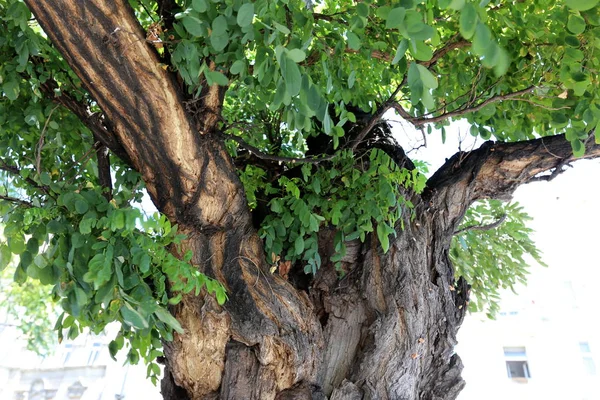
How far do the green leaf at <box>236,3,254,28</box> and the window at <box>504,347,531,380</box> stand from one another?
4.61 m

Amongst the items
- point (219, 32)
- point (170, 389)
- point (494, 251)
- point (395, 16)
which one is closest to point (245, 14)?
point (219, 32)

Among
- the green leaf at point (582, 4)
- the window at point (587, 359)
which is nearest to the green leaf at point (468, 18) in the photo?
the green leaf at point (582, 4)

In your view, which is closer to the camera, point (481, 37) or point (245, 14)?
point (481, 37)

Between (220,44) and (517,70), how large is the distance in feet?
3.16

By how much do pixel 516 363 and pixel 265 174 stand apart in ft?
12.7

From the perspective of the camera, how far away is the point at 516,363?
4.60 m

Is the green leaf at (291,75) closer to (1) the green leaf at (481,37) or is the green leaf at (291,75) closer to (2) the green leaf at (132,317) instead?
(1) the green leaf at (481,37)

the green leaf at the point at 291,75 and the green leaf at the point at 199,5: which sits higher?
the green leaf at the point at 199,5

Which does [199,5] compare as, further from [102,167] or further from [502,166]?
[502,166]

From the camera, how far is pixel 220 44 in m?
0.85

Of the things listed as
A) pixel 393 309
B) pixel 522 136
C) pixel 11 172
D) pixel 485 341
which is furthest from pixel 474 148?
pixel 485 341

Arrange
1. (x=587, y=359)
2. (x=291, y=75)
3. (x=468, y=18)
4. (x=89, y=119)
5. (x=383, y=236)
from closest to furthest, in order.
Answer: (x=468, y=18) → (x=291, y=75) → (x=89, y=119) → (x=383, y=236) → (x=587, y=359)

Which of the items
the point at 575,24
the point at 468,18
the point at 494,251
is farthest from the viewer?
the point at 494,251

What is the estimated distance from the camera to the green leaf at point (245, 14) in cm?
75
